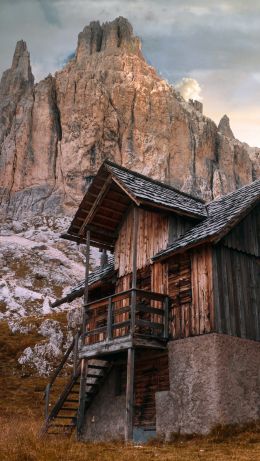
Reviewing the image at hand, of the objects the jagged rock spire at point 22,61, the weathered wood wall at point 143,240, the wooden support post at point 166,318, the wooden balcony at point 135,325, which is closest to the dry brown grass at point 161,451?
the wooden balcony at point 135,325

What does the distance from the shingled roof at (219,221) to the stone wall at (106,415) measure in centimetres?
573

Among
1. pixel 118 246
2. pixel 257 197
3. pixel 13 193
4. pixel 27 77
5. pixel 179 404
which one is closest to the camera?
pixel 179 404

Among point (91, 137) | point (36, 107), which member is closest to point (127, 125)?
point (91, 137)

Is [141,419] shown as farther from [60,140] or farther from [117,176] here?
[60,140]

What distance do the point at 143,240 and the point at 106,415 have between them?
6.85 metres

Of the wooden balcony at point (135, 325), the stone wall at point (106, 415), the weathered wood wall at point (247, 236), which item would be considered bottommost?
the stone wall at point (106, 415)

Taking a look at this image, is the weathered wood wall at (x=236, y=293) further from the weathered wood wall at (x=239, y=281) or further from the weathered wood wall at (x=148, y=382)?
the weathered wood wall at (x=148, y=382)

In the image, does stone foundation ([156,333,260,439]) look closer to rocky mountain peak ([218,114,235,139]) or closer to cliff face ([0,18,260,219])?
cliff face ([0,18,260,219])

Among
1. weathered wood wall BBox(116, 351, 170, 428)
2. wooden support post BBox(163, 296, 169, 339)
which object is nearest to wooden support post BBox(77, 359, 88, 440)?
weathered wood wall BBox(116, 351, 170, 428)

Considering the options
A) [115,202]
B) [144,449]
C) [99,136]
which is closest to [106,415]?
[144,449]

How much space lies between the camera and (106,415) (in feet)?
62.8

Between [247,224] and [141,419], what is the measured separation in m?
7.70

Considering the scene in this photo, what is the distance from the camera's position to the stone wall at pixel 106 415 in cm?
1844

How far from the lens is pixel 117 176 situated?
1792cm
